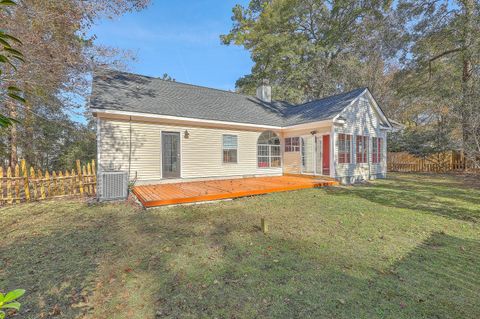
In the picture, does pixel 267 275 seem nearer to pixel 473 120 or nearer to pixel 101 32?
pixel 473 120

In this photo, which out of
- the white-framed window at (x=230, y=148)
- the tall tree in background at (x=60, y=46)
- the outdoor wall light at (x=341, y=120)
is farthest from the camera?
the white-framed window at (x=230, y=148)

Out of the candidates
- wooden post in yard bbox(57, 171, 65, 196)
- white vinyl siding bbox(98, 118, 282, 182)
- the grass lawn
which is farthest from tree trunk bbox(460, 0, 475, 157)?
wooden post in yard bbox(57, 171, 65, 196)

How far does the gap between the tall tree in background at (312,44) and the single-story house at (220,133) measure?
9.32 m

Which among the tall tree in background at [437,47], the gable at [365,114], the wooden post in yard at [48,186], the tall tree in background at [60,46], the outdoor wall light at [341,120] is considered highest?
the tall tree in background at [437,47]

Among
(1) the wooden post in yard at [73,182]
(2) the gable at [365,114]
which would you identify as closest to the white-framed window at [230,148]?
(2) the gable at [365,114]

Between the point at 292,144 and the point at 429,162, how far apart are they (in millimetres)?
11609

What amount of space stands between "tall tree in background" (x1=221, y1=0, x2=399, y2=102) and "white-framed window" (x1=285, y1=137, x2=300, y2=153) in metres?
10.1

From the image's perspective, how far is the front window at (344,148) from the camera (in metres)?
11.3

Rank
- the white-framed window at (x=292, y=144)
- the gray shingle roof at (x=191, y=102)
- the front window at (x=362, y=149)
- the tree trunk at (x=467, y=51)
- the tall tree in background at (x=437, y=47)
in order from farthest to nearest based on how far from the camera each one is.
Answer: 1. the tall tree in background at (x=437, y=47)
2. the white-framed window at (x=292, y=144)
3. the front window at (x=362, y=149)
4. the gray shingle roof at (x=191, y=102)
5. the tree trunk at (x=467, y=51)

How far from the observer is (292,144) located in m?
13.0

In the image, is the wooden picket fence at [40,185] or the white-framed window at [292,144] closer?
the wooden picket fence at [40,185]

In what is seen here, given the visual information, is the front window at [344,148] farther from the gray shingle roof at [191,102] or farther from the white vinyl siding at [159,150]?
the white vinyl siding at [159,150]

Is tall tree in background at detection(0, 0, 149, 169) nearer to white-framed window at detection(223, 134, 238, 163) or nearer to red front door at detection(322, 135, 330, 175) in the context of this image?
white-framed window at detection(223, 134, 238, 163)

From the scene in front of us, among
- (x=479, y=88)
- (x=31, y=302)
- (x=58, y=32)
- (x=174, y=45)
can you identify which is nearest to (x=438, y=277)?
(x=31, y=302)
